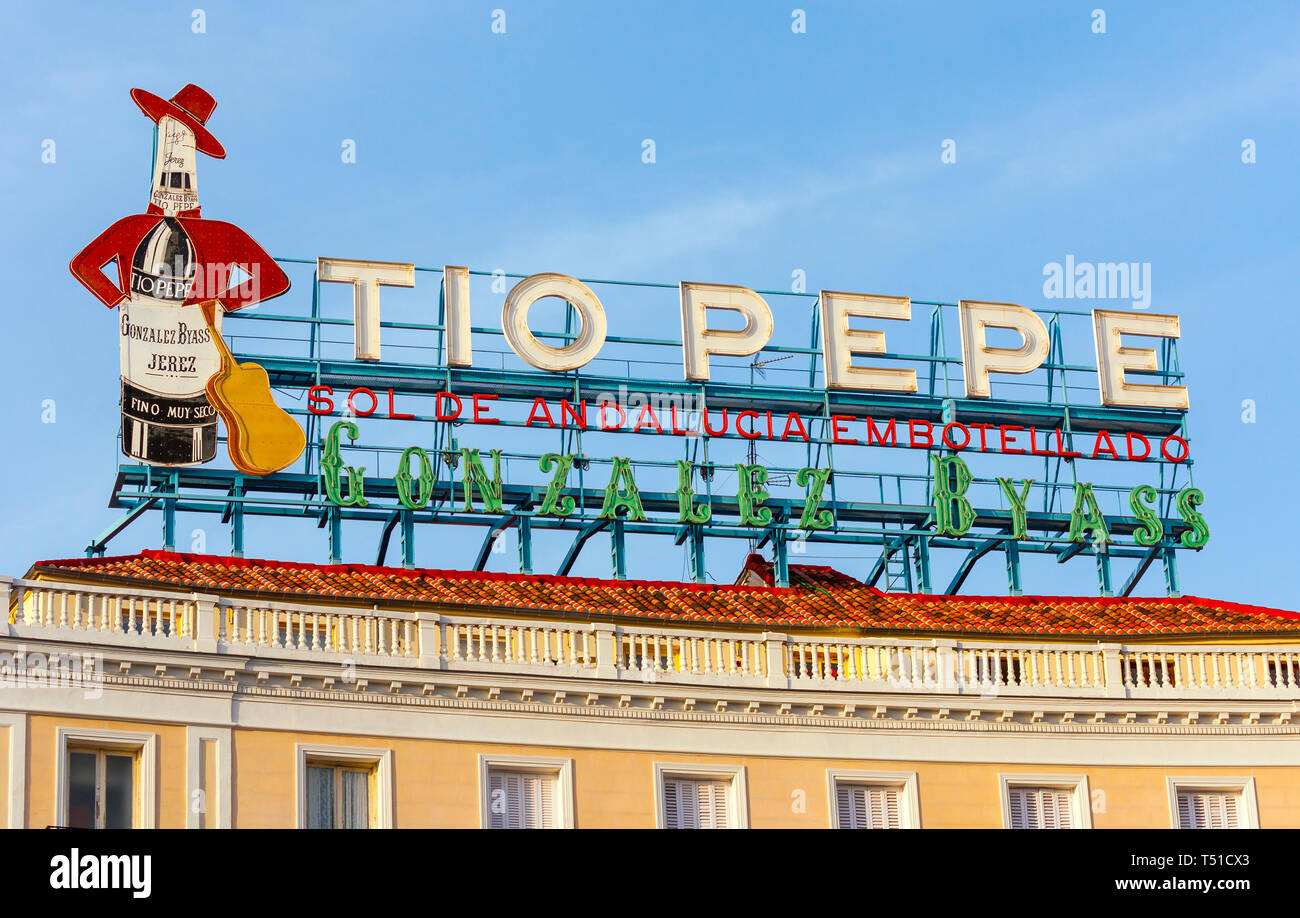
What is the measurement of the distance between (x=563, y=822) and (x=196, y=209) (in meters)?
23.5

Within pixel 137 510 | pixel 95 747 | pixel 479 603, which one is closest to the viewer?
pixel 95 747

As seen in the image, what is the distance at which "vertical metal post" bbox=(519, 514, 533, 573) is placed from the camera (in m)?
63.8

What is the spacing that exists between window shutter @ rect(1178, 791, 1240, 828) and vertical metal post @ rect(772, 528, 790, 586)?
14.5 metres

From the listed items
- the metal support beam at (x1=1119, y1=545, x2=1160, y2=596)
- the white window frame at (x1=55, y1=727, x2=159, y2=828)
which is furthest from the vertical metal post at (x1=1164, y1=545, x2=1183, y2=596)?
the white window frame at (x1=55, y1=727, x2=159, y2=828)

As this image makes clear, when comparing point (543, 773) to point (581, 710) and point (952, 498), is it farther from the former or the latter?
point (952, 498)

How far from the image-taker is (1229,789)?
54.6 metres

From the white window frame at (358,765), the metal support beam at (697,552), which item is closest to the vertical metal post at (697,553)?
the metal support beam at (697,552)

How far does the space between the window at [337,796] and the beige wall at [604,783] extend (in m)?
0.51

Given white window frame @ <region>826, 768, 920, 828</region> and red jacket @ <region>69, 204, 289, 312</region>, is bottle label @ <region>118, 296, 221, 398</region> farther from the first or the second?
white window frame @ <region>826, 768, 920, 828</region>

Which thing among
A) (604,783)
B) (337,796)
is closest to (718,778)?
(604,783)

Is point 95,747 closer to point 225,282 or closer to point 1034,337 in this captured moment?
point 225,282

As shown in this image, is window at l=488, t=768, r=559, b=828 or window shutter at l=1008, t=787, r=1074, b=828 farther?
window shutter at l=1008, t=787, r=1074, b=828

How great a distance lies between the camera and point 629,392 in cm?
6825

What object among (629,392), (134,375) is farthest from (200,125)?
(629,392)
